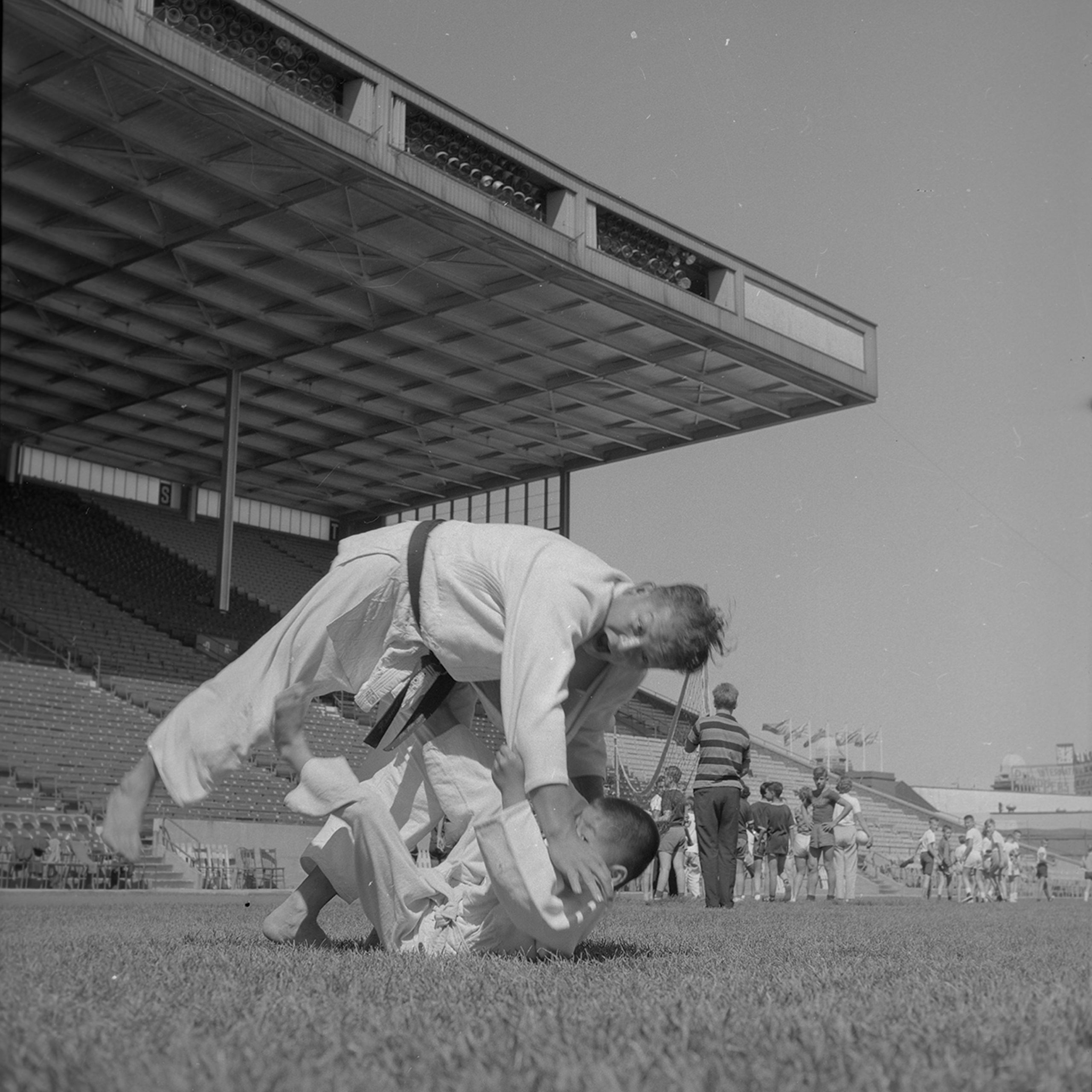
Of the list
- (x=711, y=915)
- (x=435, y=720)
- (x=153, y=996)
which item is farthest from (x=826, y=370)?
(x=153, y=996)

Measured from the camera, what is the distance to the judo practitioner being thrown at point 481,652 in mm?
3178

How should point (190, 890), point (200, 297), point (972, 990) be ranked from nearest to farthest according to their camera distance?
point (972, 990) → point (190, 890) → point (200, 297)

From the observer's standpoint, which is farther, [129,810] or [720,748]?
[720,748]

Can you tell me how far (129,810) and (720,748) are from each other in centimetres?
748

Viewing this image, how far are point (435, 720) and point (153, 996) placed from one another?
169cm

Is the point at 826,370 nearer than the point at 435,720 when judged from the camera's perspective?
No

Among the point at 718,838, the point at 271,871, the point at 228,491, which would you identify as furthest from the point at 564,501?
the point at 718,838

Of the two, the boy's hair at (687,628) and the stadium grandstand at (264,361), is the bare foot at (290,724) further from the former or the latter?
the boy's hair at (687,628)

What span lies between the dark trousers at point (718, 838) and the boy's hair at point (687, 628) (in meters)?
7.15

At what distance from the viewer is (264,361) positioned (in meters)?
23.9

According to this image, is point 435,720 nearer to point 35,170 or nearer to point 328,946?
point 328,946

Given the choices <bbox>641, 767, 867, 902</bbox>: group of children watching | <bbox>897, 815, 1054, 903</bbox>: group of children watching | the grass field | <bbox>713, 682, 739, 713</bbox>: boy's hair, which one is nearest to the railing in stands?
the grass field

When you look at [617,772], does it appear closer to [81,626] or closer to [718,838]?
[718,838]

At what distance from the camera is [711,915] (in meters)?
8.17
